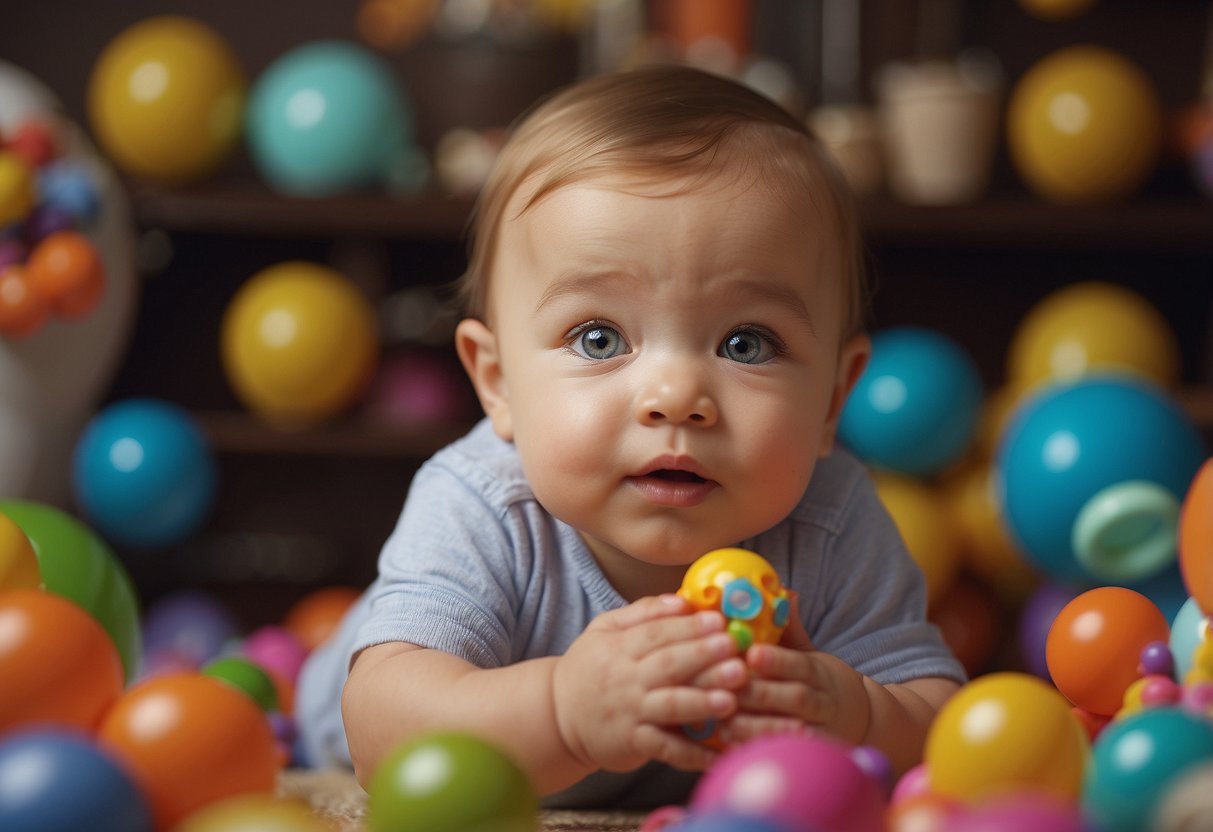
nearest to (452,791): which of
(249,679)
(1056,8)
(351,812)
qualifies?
(351,812)

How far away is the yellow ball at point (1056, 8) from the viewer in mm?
2305

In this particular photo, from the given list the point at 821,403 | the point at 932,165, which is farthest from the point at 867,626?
the point at 932,165

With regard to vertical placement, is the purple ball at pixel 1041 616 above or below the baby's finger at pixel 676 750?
below

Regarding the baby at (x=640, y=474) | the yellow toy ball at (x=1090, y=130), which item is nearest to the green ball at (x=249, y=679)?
the baby at (x=640, y=474)

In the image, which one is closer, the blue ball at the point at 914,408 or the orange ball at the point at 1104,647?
the orange ball at the point at 1104,647

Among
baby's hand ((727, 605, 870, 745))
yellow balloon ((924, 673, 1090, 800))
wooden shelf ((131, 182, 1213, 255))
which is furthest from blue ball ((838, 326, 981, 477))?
yellow balloon ((924, 673, 1090, 800))

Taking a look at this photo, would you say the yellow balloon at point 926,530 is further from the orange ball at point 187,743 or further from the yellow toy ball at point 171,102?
the orange ball at point 187,743

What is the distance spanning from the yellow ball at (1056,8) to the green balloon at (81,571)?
1841 mm

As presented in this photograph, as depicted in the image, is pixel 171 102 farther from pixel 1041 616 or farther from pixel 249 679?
pixel 1041 616

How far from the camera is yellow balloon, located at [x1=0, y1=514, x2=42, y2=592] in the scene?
78 cm

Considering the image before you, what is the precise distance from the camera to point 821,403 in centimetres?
91

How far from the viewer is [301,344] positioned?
206 cm

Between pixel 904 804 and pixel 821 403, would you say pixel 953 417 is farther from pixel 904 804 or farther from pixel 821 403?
pixel 904 804

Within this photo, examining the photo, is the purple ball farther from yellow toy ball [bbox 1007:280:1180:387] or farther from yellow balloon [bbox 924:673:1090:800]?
yellow balloon [bbox 924:673:1090:800]
